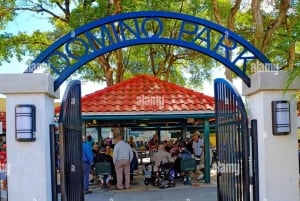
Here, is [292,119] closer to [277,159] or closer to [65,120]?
[277,159]

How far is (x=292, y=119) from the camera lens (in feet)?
21.2

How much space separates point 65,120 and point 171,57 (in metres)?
19.4

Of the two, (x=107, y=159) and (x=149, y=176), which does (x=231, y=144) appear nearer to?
(x=149, y=176)

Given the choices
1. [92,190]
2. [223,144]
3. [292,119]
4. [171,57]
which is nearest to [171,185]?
[92,190]

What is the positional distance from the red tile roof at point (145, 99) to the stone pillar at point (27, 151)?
8.35 m

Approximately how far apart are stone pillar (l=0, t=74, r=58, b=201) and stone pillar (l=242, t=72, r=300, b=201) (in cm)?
300

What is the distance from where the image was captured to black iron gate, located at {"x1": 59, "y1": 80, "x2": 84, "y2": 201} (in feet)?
20.1

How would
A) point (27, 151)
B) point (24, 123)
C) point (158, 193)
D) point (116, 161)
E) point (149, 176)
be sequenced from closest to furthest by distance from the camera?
1. point (24, 123)
2. point (27, 151)
3. point (158, 193)
4. point (116, 161)
5. point (149, 176)

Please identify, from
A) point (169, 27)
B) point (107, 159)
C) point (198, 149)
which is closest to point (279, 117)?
point (107, 159)

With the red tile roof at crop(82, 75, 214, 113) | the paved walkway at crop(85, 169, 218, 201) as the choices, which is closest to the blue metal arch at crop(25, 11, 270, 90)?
the paved walkway at crop(85, 169, 218, 201)

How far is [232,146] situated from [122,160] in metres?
7.64

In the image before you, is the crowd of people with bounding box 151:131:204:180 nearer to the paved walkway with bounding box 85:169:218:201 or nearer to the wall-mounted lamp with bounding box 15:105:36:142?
the paved walkway with bounding box 85:169:218:201

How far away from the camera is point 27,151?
20.4 feet

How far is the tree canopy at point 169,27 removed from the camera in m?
15.5
